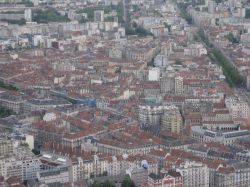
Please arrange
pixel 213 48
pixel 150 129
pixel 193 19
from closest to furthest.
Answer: pixel 150 129 → pixel 213 48 → pixel 193 19

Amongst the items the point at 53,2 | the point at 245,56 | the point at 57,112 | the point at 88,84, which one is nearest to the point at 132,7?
the point at 53,2

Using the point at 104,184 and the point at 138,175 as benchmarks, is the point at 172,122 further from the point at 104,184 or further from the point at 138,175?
the point at 104,184

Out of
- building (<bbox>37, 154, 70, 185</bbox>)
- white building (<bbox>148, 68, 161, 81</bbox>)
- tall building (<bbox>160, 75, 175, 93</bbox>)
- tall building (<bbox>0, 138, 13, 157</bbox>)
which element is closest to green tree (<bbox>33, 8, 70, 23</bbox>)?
white building (<bbox>148, 68, 161, 81</bbox>)

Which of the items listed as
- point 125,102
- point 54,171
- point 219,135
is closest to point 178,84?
point 125,102

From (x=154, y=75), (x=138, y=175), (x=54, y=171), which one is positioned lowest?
(x=154, y=75)

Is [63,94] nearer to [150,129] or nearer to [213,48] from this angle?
[150,129]

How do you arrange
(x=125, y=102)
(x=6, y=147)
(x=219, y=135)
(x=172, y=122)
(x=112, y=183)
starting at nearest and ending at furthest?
1. (x=112, y=183)
2. (x=6, y=147)
3. (x=219, y=135)
4. (x=172, y=122)
5. (x=125, y=102)
